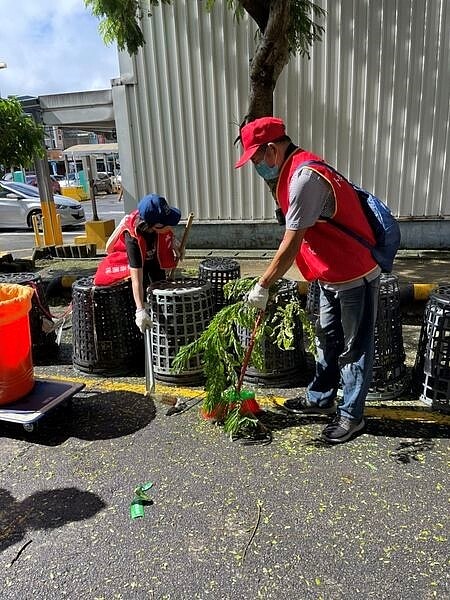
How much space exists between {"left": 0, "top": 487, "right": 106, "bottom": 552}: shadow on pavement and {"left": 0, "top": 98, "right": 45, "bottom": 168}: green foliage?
16.7 feet

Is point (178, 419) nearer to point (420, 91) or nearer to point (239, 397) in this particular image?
point (239, 397)

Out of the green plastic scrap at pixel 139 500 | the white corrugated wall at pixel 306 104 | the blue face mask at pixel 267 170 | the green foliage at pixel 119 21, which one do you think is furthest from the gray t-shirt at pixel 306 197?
the white corrugated wall at pixel 306 104

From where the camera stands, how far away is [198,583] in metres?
2.11

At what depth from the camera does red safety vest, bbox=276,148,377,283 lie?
8.91 ft

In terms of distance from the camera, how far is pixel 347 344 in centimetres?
301

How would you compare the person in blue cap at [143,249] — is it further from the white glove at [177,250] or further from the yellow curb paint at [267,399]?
the yellow curb paint at [267,399]

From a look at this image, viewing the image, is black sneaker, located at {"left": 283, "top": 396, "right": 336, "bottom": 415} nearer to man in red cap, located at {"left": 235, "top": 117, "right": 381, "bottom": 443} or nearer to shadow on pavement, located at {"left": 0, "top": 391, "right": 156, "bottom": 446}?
man in red cap, located at {"left": 235, "top": 117, "right": 381, "bottom": 443}

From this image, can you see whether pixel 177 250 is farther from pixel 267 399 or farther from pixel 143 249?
pixel 267 399

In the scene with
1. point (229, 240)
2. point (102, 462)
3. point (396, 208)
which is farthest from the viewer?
point (229, 240)

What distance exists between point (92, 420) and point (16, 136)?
4.63m

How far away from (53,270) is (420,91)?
631 centimetres

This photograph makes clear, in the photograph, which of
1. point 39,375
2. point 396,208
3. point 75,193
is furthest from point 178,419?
point 75,193

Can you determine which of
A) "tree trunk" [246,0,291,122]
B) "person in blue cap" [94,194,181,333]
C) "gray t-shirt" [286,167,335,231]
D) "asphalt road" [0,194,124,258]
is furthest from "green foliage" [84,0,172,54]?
"asphalt road" [0,194,124,258]

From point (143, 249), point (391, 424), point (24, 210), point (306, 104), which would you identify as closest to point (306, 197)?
point (391, 424)
